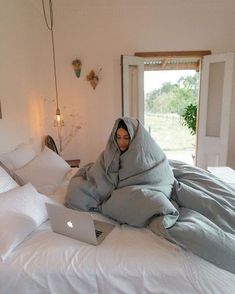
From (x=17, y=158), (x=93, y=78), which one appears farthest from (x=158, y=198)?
(x=93, y=78)

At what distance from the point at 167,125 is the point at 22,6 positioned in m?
4.40

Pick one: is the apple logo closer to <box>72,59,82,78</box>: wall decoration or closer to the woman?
the woman

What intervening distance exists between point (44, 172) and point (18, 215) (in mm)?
743

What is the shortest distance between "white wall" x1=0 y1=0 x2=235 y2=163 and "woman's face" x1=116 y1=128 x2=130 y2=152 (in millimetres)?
1713

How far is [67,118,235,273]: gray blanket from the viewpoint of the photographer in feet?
3.45

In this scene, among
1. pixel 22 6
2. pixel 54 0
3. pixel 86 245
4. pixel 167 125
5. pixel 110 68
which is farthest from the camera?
pixel 167 125

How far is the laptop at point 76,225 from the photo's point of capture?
1.12 m

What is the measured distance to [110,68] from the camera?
339 centimetres

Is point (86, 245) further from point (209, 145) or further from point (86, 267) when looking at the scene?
point (209, 145)

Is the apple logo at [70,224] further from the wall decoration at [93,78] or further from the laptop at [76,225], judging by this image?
the wall decoration at [93,78]

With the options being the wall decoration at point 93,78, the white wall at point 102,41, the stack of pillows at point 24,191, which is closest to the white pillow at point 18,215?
the stack of pillows at point 24,191

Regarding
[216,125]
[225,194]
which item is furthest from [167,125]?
[225,194]

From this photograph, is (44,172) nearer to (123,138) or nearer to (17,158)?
(17,158)

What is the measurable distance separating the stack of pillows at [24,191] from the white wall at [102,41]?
1093mm
